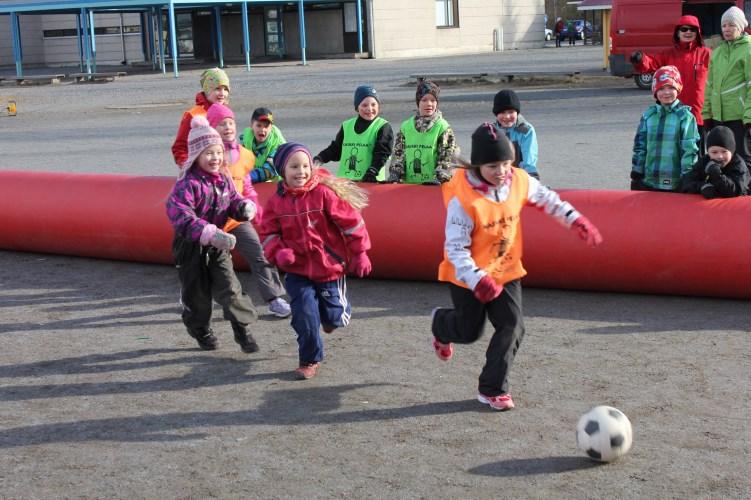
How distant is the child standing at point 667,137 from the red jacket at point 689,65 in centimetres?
202

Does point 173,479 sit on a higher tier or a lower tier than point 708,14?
lower

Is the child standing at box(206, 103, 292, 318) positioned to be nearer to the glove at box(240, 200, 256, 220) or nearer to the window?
the glove at box(240, 200, 256, 220)

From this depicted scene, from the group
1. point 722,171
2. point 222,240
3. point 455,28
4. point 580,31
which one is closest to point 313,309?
point 222,240

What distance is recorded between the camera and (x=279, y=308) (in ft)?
26.0

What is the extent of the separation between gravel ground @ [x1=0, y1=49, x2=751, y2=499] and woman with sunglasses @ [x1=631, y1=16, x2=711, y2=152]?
3281 millimetres

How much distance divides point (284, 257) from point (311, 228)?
0.29 m

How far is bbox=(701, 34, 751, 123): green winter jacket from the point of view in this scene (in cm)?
978

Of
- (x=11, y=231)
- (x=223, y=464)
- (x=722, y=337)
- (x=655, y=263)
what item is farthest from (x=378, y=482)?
(x=11, y=231)

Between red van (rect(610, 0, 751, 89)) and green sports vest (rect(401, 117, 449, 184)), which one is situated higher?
red van (rect(610, 0, 751, 89))

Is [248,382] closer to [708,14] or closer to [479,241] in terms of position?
[479,241]

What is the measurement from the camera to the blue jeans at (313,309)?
252 inches

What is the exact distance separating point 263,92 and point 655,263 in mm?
23182

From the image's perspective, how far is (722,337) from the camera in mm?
6961

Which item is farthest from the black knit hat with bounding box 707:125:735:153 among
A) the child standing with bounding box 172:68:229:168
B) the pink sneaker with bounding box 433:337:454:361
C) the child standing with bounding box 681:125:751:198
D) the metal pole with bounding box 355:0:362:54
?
the metal pole with bounding box 355:0:362:54
